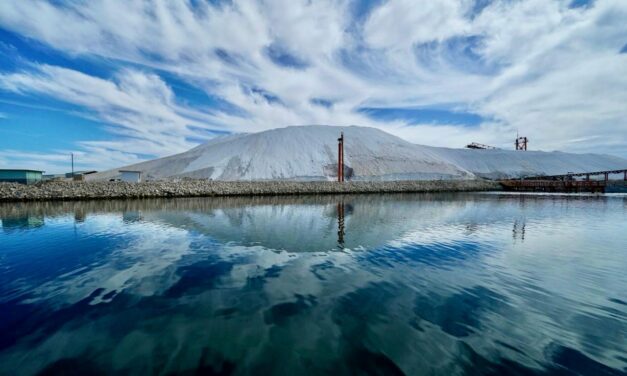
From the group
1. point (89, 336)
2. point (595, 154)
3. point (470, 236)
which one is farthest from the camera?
point (595, 154)

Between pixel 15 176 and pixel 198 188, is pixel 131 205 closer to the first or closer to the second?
pixel 198 188

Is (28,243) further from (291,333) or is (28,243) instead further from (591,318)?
(591,318)

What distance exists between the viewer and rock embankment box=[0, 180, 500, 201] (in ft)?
115

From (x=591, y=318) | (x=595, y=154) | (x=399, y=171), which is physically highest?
(x=595, y=154)

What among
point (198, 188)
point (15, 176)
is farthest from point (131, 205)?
point (15, 176)

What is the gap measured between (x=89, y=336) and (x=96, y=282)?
3.56 metres

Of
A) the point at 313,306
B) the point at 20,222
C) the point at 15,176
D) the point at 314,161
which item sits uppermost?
the point at 314,161

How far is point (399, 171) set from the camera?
8562 cm

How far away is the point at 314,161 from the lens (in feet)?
286

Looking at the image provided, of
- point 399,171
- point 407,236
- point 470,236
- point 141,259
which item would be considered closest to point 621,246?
point 470,236

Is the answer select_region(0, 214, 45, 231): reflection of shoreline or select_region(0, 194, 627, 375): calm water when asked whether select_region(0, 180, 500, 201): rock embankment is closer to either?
select_region(0, 214, 45, 231): reflection of shoreline

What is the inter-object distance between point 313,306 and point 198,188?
41987mm

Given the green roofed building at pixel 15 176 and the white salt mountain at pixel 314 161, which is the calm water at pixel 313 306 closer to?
the green roofed building at pixel 15 176

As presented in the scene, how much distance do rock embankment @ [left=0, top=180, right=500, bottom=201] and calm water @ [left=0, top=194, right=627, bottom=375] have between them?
27.9 m
